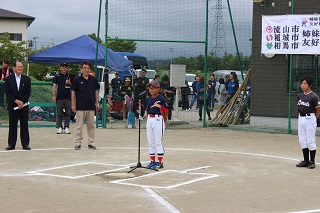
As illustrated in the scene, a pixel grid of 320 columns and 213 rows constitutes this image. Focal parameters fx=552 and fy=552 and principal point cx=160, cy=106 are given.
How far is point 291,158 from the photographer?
12578 mm

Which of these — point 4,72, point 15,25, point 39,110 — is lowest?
point 39,110

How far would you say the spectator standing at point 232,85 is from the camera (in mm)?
20250

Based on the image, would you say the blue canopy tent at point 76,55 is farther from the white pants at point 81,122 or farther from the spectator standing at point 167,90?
the white pants at point 81,122

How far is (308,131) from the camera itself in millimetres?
11109

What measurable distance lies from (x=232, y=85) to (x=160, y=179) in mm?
11334

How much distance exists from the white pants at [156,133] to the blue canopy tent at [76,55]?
9.31 meters

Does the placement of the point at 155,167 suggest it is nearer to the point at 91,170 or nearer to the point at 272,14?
the point at 91,170

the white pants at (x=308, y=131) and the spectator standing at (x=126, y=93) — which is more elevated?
the spectator standing at (x=126, y=93)

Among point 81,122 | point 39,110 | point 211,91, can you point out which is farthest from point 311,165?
point 211,91

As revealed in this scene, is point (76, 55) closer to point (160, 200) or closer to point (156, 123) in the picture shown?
point (156, 123)

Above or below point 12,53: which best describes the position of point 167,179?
below

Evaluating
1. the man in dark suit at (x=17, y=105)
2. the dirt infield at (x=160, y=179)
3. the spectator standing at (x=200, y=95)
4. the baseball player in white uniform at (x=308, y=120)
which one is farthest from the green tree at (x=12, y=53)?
the baseball player in white uniform at (x=308, y=120)

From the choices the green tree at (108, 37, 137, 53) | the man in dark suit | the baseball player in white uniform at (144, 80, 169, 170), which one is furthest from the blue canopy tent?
the baseball player in white uniform at (144, 80, 169, 170)

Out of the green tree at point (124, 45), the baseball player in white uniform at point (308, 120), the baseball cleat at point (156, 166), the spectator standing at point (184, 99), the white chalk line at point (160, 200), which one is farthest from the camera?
the green tree at point (124, 45)
